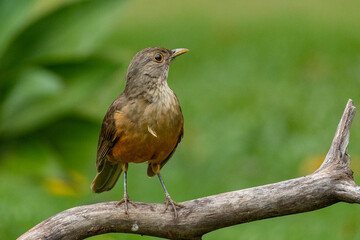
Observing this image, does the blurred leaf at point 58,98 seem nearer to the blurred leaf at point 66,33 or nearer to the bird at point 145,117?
the blurred leaf at point 66,33

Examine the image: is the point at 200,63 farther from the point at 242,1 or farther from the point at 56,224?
the point at 56,224

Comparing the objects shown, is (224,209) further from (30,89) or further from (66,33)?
(66,33)

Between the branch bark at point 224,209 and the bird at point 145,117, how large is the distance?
0.09 meters

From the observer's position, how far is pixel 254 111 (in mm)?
9117

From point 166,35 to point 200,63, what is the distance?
4.94 feet

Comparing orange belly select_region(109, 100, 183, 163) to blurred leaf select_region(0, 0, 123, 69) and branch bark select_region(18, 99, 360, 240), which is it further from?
blurred leaf select_region(0, 0, 123, 69)

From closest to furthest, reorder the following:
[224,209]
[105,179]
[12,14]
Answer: [224,209], [105,179], [12,14]

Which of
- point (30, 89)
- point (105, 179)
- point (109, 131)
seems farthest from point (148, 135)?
point (30, 89)

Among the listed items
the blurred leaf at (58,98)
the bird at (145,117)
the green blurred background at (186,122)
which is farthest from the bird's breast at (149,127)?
the blurred leaf at (58,98)

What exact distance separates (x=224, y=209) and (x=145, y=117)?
69 cm

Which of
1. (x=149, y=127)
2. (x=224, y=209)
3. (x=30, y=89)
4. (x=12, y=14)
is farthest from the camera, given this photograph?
(x=12, y=14)

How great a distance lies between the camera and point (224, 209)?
13.1 ft

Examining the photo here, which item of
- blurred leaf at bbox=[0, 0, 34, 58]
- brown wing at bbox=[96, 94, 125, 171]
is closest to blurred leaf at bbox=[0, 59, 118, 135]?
blurred leaf at bbox=[0, 0, 34, 58]

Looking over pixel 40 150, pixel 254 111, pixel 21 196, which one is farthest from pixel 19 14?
pixel 254 111
